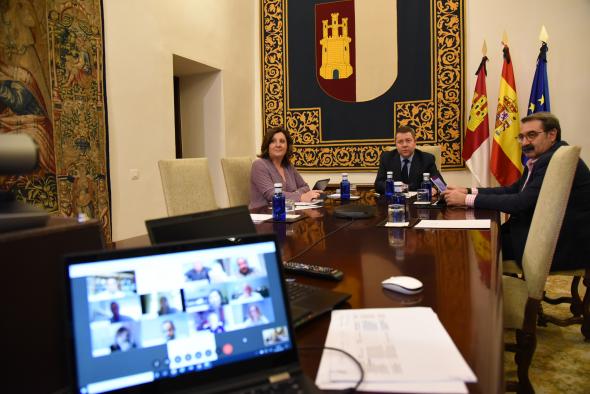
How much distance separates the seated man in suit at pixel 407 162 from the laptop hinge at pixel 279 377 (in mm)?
3031

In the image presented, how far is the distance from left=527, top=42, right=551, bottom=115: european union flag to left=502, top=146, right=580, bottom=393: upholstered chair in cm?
306

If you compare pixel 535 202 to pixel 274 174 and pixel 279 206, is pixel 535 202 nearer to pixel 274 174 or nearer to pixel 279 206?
pixel 279 206

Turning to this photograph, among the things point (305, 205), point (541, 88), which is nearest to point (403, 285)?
point (305, 205)

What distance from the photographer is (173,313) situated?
66 centimetres

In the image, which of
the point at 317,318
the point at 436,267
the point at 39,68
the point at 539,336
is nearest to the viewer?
the point at 317,318

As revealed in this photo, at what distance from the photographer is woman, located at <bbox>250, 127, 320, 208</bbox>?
3.12 meters

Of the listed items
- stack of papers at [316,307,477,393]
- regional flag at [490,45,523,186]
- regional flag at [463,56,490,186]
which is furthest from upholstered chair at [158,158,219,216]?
regional flag at [490,45,523,186]

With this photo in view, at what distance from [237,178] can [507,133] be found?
2912mm

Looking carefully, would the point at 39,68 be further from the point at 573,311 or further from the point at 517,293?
the point at 573,311

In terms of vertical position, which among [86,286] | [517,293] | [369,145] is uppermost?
[369,145]

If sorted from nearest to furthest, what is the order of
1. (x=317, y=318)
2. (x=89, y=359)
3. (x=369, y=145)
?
(x=89, y=359) → (x=317, y=318) → (x=369, y=145)

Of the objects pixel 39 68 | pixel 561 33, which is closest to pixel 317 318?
pixel 39 68

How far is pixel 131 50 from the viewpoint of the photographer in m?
3.63

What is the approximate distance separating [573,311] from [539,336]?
1.11 feet
